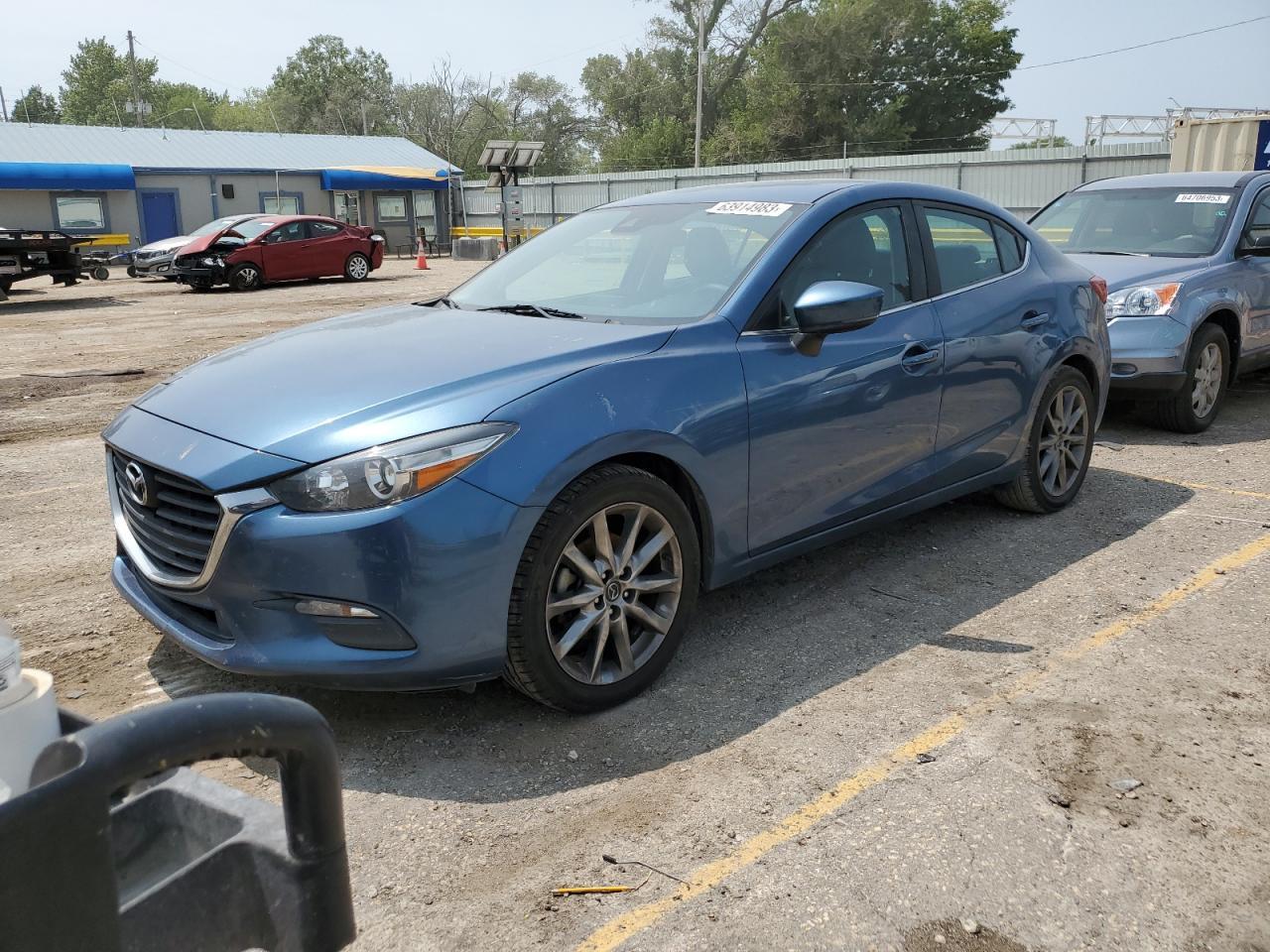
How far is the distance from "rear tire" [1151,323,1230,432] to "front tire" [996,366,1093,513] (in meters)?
2.09

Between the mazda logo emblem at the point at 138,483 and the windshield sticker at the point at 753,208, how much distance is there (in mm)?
2432

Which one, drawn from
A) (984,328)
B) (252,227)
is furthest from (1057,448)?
(252,227)

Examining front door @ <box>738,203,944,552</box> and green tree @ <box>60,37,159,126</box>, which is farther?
green tree @ <box>60,37,159,126</box>

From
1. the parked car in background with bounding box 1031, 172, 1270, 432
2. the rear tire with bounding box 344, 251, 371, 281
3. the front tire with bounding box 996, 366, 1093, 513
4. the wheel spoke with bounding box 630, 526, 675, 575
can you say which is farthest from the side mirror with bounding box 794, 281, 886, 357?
the rear tire with bounding box 344, 251, 371, 281

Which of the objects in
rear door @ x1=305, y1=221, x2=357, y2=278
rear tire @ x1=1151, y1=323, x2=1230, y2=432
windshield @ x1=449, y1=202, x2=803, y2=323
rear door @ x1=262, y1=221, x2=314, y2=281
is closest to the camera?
windshield @ x1=449, y1=202, x2=803, y2=323

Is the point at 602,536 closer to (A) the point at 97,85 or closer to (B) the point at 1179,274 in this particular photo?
(B) the point at 1179,274

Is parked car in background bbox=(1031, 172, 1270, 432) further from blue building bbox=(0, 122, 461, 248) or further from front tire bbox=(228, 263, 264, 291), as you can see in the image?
blue building bbox=(0, 122, 461, 248)

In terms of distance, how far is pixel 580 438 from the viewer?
3314 millimetres

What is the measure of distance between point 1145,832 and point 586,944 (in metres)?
1.52

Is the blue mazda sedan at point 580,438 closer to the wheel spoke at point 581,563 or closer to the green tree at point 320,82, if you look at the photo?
the wheel spoke at point 581,563

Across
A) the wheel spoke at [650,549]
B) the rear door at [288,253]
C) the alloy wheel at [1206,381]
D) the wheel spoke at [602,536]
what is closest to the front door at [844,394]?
the wheel spoke at [650,549]

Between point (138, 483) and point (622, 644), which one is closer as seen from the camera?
point (138, 483)

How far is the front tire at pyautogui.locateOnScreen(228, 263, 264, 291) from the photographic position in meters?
22.0

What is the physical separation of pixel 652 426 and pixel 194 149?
128 feet
